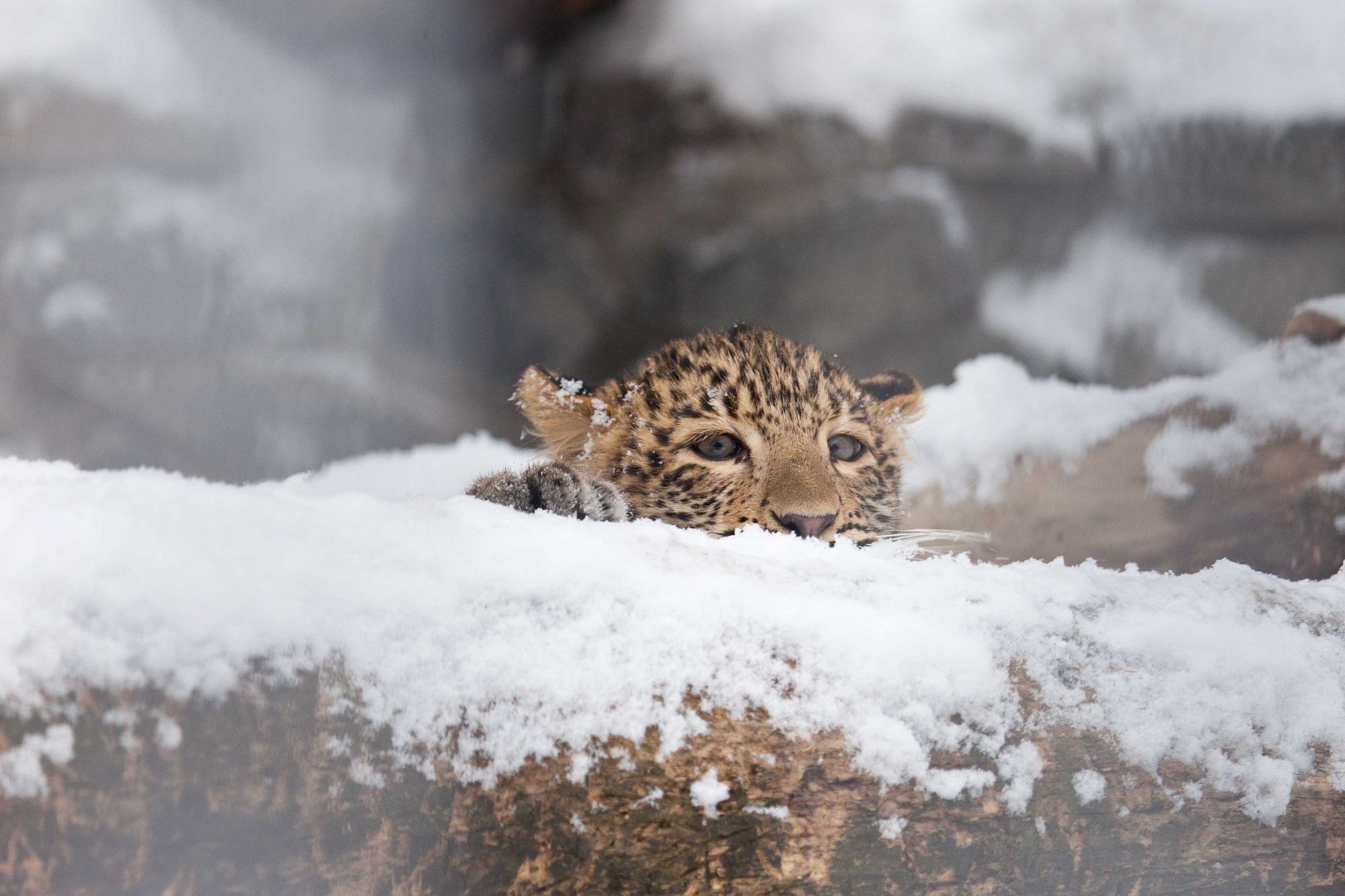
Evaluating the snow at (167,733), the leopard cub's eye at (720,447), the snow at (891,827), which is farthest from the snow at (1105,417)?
the snow at (167,733)

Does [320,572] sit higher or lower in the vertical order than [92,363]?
lower

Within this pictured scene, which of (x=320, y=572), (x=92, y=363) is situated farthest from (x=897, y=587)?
(x=92, y=363)

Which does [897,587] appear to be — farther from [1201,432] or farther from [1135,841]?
[1201,432]

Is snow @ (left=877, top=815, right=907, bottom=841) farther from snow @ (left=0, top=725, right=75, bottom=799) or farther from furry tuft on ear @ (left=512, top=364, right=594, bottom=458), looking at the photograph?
furry tuft on ear @ (left=512, top=364, right=594, bottom=458)

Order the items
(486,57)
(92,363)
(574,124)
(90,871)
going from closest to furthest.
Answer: (90,871) < (92,363) < (486,57) < (574,124)

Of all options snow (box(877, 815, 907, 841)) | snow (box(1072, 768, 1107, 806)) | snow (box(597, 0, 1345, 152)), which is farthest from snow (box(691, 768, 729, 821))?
snow (box(597, 0, 1345, 152))

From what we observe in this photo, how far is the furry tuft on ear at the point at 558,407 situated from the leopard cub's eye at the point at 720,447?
0.86 feet

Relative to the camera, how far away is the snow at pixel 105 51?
164cm

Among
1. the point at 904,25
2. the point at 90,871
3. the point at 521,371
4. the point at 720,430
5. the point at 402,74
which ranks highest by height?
the point at 904,25

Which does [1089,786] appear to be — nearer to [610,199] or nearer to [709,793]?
[709,793]

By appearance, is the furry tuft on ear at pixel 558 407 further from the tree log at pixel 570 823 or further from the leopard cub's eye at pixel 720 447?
the tree log at pixel 570 823

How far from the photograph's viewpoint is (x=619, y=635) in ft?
3.67

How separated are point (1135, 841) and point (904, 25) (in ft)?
7.54

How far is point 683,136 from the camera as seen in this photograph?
9.57 feet
